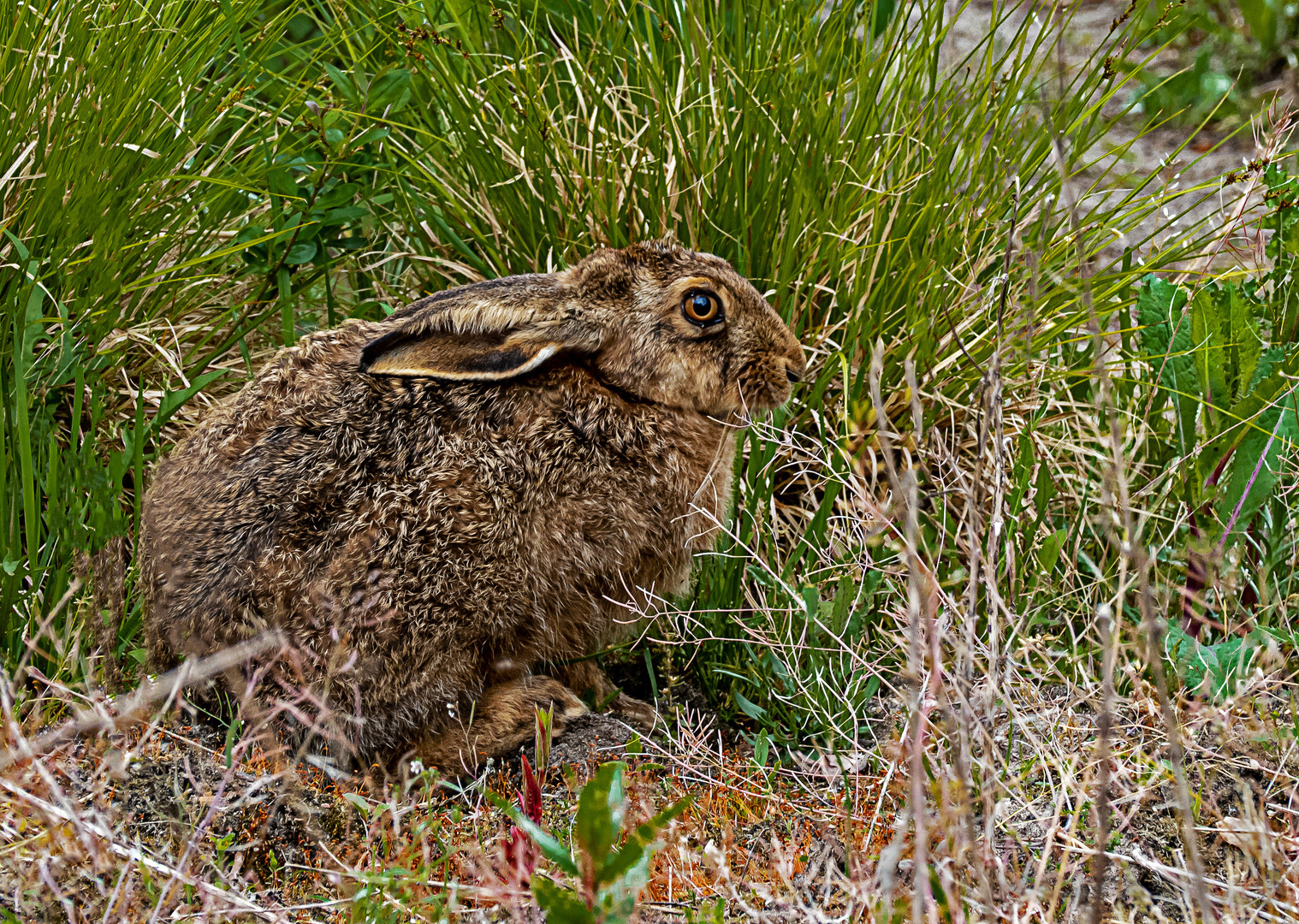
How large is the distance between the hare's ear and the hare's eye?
0.47 meters

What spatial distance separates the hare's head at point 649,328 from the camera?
3531 millimetres

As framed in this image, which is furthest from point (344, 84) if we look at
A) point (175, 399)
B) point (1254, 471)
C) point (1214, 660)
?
point (1214, 660)

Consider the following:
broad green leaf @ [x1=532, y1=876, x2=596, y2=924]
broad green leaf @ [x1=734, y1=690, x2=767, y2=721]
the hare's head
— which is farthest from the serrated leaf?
broad green leaf @ [x1=532, y1=876, x2=596, y2=924]

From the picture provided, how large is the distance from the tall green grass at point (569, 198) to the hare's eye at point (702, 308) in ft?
1.29

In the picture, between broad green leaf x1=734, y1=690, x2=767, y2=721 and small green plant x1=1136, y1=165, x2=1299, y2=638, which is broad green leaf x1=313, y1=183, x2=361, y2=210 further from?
small green plant x1=1136, y1=165, x2=1299, y2=638

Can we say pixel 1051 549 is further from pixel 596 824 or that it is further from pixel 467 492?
pixel 596 824

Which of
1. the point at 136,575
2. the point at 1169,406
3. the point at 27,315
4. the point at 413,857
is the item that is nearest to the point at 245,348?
the point at 27,315

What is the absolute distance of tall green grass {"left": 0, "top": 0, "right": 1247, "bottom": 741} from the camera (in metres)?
4.00

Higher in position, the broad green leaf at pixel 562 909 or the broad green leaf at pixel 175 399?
the broad green leaf at pixel 562 909

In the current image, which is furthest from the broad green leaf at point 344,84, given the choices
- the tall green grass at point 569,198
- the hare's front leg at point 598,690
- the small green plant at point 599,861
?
the small green plant at point 599,861

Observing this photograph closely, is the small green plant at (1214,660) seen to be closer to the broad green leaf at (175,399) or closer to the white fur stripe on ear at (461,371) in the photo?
the white fur stripe on ear at (461,371)

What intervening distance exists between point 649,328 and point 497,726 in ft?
4.14

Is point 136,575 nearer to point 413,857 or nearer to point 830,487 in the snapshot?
point 413,857

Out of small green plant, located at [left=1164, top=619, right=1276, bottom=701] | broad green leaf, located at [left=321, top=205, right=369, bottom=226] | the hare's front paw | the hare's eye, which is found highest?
the hare's eye
